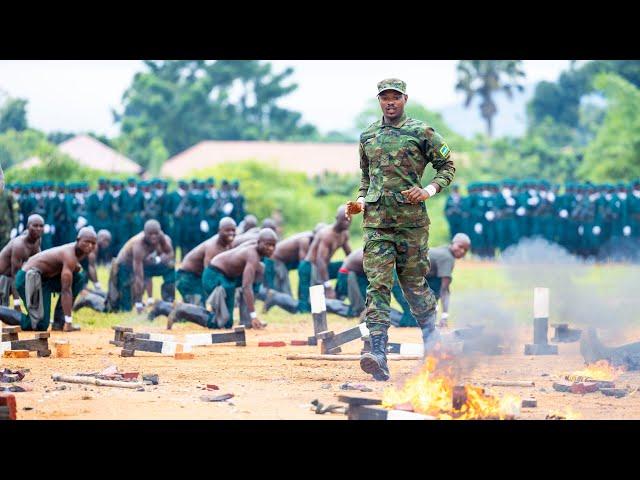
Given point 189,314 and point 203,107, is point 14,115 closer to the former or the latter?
point 203,107

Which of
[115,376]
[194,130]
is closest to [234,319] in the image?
[115,376]

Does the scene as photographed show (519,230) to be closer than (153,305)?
No

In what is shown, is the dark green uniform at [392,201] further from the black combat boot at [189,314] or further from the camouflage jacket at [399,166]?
the black combat boot at [189,314]

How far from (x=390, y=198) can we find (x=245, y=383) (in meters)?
2.02

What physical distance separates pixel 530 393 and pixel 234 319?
7144mm

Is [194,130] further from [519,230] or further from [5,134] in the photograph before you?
[519,230]

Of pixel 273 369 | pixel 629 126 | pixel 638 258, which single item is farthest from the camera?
pixel 629 126

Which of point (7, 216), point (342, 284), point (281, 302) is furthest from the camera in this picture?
point (7, 216)

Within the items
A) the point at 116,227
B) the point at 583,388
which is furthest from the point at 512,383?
the point at 116,227

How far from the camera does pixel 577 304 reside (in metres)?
17.2

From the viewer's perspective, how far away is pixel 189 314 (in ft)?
51.1

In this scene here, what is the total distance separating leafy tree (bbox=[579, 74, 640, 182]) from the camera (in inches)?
1836

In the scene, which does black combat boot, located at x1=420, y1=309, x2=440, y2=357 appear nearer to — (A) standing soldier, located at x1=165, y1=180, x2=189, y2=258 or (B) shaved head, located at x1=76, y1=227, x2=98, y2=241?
(B) shaved head, located at x1=76, y1=227, x2=98, y2=241

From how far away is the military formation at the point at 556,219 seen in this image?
99.2 feet
